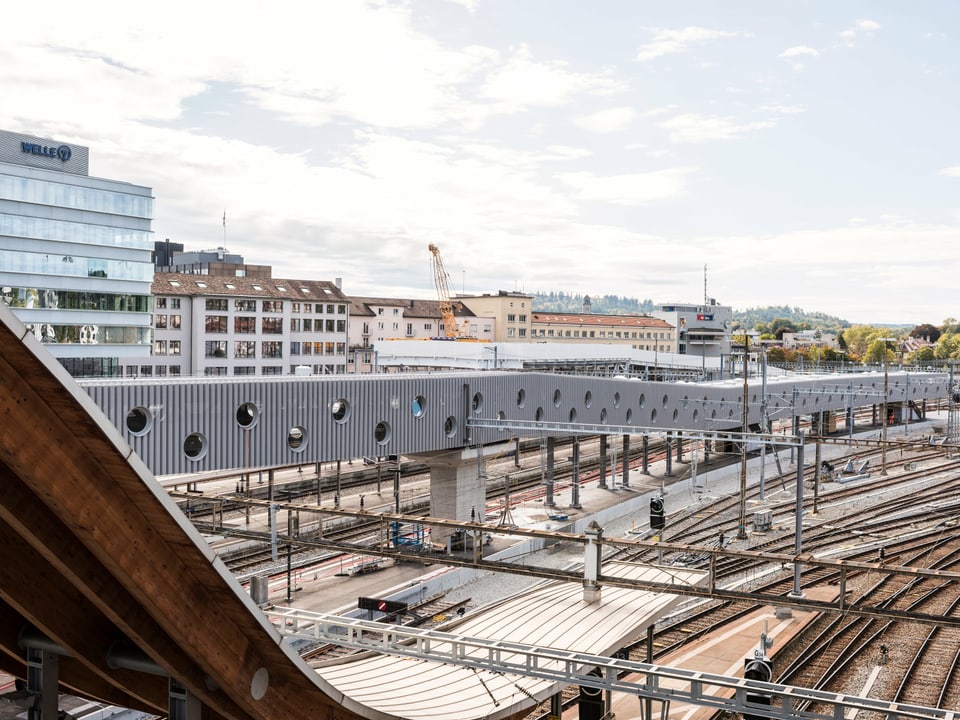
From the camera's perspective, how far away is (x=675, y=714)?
17.9m

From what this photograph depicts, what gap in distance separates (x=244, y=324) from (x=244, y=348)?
1.87 metres

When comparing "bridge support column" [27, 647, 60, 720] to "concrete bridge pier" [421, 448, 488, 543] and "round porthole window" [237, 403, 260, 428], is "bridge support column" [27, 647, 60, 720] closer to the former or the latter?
"round porthole window" [237, 403, 260, 428]

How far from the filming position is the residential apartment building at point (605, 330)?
101938 mm

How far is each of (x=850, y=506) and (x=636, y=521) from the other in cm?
1053

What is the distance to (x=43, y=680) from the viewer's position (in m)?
8.83

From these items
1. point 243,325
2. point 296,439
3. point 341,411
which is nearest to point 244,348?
point 243,325

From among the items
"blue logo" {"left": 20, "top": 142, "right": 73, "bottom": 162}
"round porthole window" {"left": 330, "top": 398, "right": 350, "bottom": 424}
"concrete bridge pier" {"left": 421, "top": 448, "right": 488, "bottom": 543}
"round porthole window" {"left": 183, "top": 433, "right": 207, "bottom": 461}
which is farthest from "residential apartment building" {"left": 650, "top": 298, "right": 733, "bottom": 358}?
"round porthole window" {"left": 183, "top": 433, "right": 207, "bottom": 461}

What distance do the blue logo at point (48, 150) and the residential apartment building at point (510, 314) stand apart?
5766 centimetres

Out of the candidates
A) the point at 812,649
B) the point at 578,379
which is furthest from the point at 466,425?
the point at 812,649

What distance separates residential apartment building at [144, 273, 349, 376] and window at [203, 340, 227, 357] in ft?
0.24

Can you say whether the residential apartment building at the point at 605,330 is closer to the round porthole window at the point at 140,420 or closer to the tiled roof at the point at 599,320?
the tiled roof at the point at 599,320

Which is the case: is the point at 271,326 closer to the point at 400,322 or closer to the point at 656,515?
the point at 400,322

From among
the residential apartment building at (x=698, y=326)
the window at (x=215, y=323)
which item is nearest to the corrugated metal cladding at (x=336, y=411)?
the window at (x=215, y=323)

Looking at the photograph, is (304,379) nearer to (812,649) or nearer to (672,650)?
(672,650)
